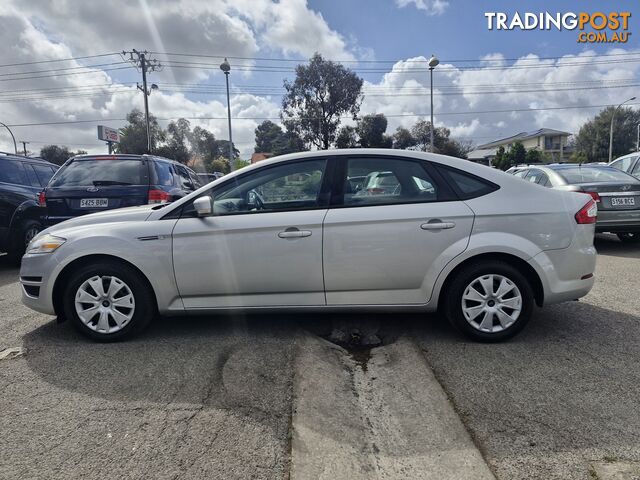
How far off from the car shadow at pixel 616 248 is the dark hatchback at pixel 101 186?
7.45 m

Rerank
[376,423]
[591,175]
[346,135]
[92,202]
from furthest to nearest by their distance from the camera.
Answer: [346,135] → [591,175] → [92,202] → [376,423]

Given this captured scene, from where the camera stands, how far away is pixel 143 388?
278 cm

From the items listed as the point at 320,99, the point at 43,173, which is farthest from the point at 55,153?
→ the point at 43,173

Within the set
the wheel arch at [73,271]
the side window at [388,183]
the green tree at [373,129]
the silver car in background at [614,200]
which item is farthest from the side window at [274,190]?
the green tree at [373,129]

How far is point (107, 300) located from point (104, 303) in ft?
0.12

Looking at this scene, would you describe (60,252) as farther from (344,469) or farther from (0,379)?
(344,469)

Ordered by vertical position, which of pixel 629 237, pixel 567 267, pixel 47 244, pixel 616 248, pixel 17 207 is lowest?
pixel 616 248

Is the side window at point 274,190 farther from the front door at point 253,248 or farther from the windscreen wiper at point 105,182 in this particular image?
the windscreen wiper at point 105,182

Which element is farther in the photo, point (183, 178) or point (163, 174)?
point (183, 178)

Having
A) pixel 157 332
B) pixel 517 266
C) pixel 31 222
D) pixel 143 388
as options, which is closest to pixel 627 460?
pixel 517 266

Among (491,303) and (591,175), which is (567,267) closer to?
(491,303)

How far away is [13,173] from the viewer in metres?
7.09

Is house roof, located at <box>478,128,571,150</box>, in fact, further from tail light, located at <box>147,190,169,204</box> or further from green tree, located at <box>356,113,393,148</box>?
tail light, located at <box>147,190,169,204</box>

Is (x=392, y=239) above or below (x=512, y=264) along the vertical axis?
above
